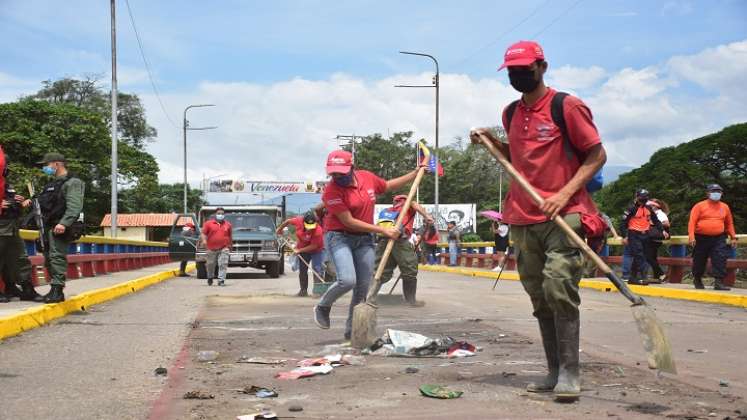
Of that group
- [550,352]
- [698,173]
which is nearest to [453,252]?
[698,173]

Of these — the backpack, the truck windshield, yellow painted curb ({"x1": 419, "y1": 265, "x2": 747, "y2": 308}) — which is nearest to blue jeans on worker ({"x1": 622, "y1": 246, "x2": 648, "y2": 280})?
yellow painted curb ({"x1": 419, "y1": 265, "x2": 747, "y2": 308})

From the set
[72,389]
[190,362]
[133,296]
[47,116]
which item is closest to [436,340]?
[190,362]

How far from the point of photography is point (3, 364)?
6215 mm

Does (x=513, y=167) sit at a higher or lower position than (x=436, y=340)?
higher

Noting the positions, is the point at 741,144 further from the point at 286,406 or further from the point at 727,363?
the point at 286,406

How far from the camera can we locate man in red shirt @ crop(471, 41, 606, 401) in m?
4.69

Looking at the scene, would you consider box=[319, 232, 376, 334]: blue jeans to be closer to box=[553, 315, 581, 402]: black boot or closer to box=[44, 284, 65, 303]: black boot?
box=[553, 315, 581, 402]: black boot

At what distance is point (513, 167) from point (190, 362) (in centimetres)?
280

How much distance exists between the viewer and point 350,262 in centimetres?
739

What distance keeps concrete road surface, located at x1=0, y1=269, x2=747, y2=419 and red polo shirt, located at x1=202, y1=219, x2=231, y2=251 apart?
729cm

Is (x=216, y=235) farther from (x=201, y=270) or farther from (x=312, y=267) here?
(x=201, y=270)

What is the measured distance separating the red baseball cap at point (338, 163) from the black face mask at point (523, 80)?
2.29 meters

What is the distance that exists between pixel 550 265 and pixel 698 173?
33.6 metres

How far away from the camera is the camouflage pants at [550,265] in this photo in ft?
15.3
